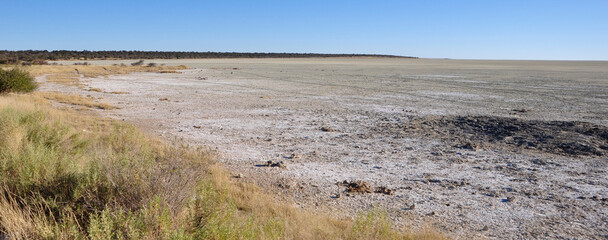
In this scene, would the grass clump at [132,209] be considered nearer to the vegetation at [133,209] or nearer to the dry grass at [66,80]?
the vegetation at [133,209]

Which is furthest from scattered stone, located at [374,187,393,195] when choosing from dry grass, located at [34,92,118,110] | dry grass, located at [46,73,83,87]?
dry grass, located at [46,73,83,87]

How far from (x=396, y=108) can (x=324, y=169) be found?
1034 centimetres

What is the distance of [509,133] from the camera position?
12.6 metres

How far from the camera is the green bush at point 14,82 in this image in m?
19.3

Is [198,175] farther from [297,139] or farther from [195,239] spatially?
[297,139]

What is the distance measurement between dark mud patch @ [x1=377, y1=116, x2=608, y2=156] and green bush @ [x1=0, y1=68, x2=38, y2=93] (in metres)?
14.5

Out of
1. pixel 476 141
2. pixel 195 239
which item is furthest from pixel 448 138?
pixel 195 239

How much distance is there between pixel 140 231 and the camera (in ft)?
14.0

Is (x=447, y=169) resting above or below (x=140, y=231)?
below

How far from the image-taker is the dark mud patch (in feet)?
35.8

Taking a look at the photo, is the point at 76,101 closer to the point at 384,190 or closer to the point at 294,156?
the point at 294,156

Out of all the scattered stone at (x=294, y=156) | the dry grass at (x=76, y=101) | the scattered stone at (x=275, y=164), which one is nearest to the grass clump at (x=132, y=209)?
the scattered stone at (x=275, y=164)

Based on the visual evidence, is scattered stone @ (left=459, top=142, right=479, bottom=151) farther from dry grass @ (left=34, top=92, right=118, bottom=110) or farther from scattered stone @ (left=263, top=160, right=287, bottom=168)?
dry grass @ (left=34, top=92, right=118, bottom=110)

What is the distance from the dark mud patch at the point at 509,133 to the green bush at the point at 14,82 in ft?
47.6
